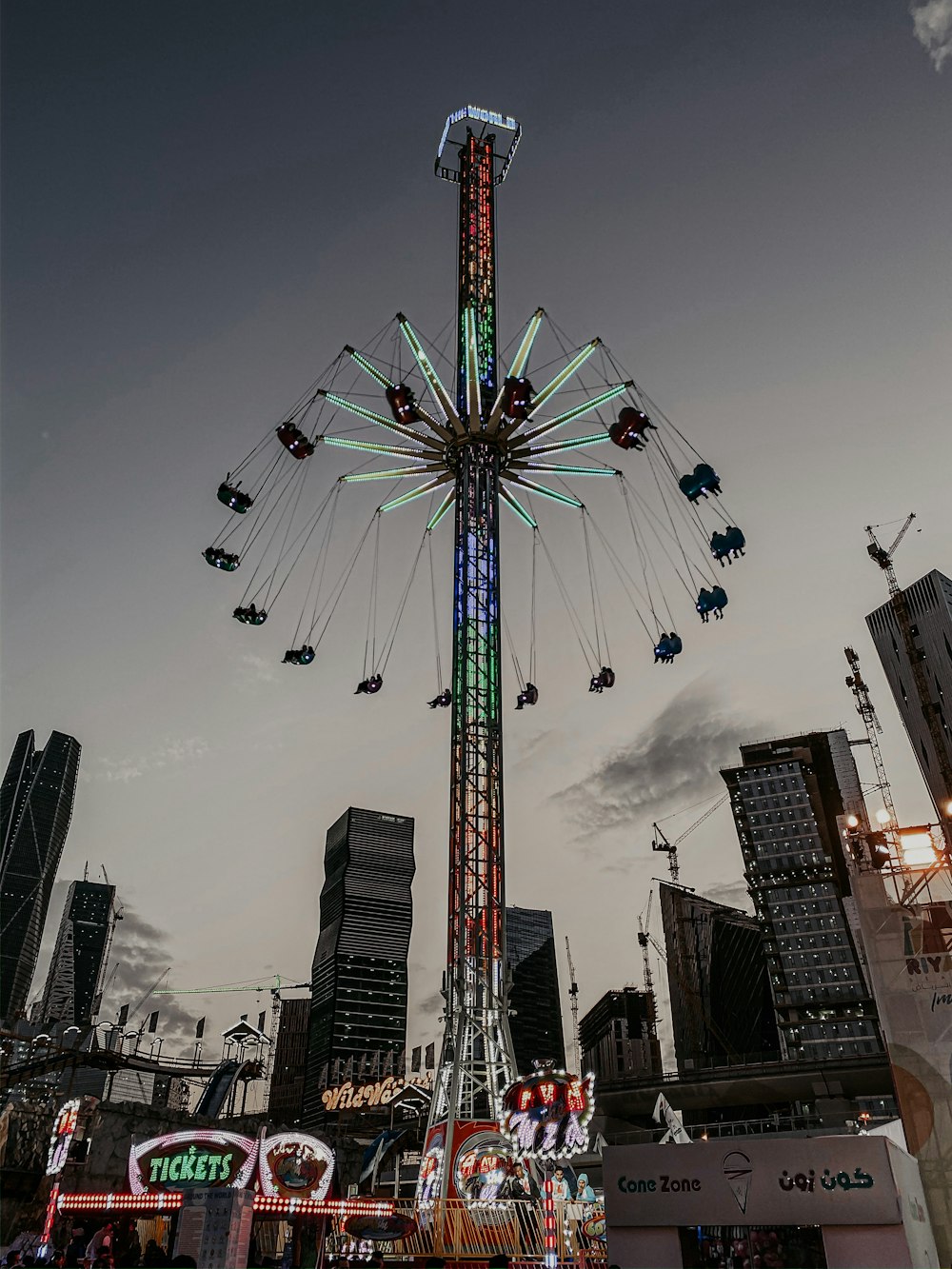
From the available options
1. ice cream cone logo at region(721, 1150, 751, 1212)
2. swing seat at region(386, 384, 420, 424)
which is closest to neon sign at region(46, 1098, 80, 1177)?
ice cream cone logo at region(721, 1150, 751, 1212)

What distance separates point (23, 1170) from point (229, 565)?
31.9m

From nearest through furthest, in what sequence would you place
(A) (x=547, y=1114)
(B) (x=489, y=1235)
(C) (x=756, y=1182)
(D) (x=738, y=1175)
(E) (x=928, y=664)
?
(C) (x=756, y=1182) < (D) (x=738, y=1175) < (B) (x=489, y=1235) < (A) (x=547, y=1114) < (E) (x=928, y=664)

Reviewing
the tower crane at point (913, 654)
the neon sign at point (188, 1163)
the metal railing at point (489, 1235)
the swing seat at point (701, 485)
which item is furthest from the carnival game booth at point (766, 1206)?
the tower crane at point (913, 654)

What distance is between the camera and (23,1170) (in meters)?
41.5

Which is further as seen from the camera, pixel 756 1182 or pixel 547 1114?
pixel 547 1114

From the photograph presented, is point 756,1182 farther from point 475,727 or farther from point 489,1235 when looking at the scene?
point 475,727

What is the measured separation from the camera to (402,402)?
3016cm

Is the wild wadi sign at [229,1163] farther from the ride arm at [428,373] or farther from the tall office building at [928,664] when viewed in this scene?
the tall office building at [928,664]

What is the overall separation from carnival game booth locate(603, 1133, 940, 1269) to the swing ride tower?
542 centimetres

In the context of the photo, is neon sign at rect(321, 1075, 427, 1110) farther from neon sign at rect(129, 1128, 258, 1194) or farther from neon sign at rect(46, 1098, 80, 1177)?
neon sign at rect(129, 1128, 258, 1194)

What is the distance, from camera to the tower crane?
140m

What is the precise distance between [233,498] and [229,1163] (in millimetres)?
21653

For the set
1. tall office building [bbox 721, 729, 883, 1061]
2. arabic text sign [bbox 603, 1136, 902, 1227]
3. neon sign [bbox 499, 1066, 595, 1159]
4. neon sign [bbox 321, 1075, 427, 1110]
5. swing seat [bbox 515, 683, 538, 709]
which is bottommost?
arabic text sign [bbox 603, 1136, 902, 1227]

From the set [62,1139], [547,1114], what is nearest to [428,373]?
[547,1114]
